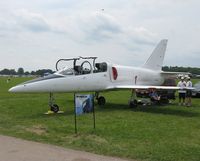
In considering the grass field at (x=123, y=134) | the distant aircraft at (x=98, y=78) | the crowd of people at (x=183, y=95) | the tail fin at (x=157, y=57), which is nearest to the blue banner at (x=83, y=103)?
the grass field at (x=123, y=134)

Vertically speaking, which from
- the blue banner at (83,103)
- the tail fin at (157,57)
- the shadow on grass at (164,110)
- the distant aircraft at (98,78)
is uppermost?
the tail fin at (157,57)

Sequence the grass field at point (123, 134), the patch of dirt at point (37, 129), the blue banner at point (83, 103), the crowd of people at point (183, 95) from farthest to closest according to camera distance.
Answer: the crowd of people at point (183, 95)
the blue banner at point (83, 103)
the patch of dirt at point (37, 129)
the grass field at point (123, 134)

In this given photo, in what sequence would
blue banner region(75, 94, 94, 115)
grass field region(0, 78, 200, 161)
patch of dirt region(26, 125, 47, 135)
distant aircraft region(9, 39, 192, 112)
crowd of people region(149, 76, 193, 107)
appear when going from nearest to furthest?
1. grass field region(0, 78, 200, 161)
2. patch of dirt region(26, 125, 47, 135)
3. blue banner region(75, 94, 94, 115)
4. distant aircraft region(9, 39, 192, 112)
5. crowd of people region(149, 76, 193, 107)

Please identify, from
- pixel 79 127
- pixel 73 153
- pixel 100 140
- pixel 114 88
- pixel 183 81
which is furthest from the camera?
pixel 183 81

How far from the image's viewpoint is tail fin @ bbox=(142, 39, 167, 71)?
2448 cm

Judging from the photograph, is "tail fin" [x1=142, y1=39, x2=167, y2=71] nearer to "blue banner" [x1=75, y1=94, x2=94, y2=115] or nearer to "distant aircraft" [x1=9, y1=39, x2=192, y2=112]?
"distant aircraft" [x1=9, y1=39, x2=192, y2=112]

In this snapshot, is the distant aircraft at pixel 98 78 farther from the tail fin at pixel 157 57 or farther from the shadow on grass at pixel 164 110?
the shadow on grass at pixel 164 110

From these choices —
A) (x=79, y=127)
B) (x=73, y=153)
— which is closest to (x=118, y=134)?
(x=79, y=127)

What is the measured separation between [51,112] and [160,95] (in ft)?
28.3

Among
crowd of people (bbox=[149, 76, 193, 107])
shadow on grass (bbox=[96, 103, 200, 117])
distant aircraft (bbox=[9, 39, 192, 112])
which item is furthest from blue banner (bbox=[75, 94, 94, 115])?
crowd of people (bbox=[149, 76, 193, 107])

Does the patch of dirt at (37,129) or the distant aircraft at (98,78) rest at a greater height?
the distant aircraft at (98,78)

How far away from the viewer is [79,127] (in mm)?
12258

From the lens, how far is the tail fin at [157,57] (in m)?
24.5

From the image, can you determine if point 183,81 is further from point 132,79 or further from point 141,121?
point 141,121
